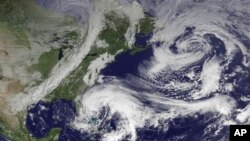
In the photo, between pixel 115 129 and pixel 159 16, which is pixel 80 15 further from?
pixel 115 129

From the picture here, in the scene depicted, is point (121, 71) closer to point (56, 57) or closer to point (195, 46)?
point (56, 57)

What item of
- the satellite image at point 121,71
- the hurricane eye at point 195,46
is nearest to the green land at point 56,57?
the satellite image at point 121,71

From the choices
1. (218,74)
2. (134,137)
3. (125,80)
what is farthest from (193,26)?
(134,137)

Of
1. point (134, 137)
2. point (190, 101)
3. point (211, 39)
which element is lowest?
point (134, 137)

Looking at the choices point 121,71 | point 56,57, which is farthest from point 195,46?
point 56,57

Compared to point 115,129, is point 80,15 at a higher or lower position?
higher

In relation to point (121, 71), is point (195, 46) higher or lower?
higher

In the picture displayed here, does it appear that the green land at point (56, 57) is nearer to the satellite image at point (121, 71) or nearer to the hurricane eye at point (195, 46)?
the satellite image at point (121, 71)

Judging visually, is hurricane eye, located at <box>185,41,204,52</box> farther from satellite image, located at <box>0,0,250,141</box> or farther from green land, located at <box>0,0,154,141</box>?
green land, located at <box>0,0,154,141</box>
